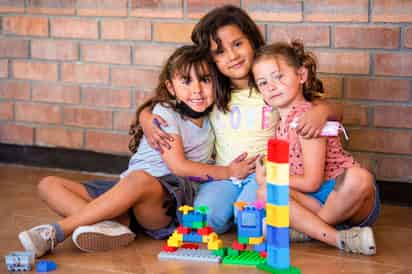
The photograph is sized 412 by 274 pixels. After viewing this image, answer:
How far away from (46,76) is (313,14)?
59.9 inches

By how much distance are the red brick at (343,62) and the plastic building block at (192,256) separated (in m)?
1.25

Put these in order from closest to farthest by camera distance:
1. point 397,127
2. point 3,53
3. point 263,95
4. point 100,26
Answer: point 263,95 → point 397,127 → point 100,26 → point 3,53

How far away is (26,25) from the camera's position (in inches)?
190

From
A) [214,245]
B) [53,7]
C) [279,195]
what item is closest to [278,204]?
[279,195]

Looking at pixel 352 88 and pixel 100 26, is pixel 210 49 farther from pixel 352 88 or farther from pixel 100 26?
pixel 100 26

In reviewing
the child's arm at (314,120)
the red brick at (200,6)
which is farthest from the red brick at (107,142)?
the child's arm at (314,120)

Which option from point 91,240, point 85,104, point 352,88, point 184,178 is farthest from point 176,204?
point 85,104

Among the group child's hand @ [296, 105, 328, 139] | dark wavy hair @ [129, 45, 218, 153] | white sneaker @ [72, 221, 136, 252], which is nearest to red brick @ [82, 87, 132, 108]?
dark wavy hair @ [129, 45, 218, 153]

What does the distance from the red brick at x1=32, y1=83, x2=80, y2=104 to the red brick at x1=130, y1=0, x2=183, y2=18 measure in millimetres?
535

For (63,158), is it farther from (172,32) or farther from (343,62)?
(343,62)

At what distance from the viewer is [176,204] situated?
133 inches

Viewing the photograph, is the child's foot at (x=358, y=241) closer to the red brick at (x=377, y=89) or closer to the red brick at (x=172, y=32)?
the red brick at (x=377, y=89)

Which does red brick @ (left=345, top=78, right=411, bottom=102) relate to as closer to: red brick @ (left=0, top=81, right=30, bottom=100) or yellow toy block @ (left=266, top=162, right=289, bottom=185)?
yellow toy block @ (left=266, top=162, right=289, bottom=185)

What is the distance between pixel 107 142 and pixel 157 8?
731mm
